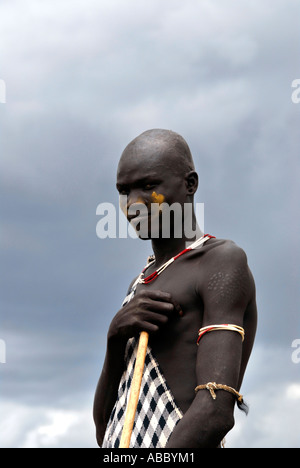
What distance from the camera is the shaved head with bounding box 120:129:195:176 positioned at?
5102 mm

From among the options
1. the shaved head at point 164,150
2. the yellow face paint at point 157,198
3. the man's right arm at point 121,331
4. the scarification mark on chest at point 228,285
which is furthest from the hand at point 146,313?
the shaved head at point 164,150

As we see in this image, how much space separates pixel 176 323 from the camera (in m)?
4.79

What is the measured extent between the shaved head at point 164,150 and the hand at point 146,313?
3.21 ft

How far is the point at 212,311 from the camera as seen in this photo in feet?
14.9

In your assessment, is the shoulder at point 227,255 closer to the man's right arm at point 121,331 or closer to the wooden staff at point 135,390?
the man's right arm at point 121,331

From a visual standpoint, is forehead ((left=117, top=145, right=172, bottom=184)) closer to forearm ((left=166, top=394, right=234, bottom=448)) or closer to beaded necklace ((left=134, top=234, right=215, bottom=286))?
beaded necklace ((left=134, top=234, right=215, bottom=286))

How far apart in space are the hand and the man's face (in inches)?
21.3

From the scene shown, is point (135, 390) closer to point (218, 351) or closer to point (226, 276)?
point (218, 351)

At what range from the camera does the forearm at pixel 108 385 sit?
16.7ft

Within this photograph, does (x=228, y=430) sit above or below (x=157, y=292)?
below

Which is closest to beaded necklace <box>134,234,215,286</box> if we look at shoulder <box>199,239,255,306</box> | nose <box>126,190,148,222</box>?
shoulder <box>199,239,255,306</box>
